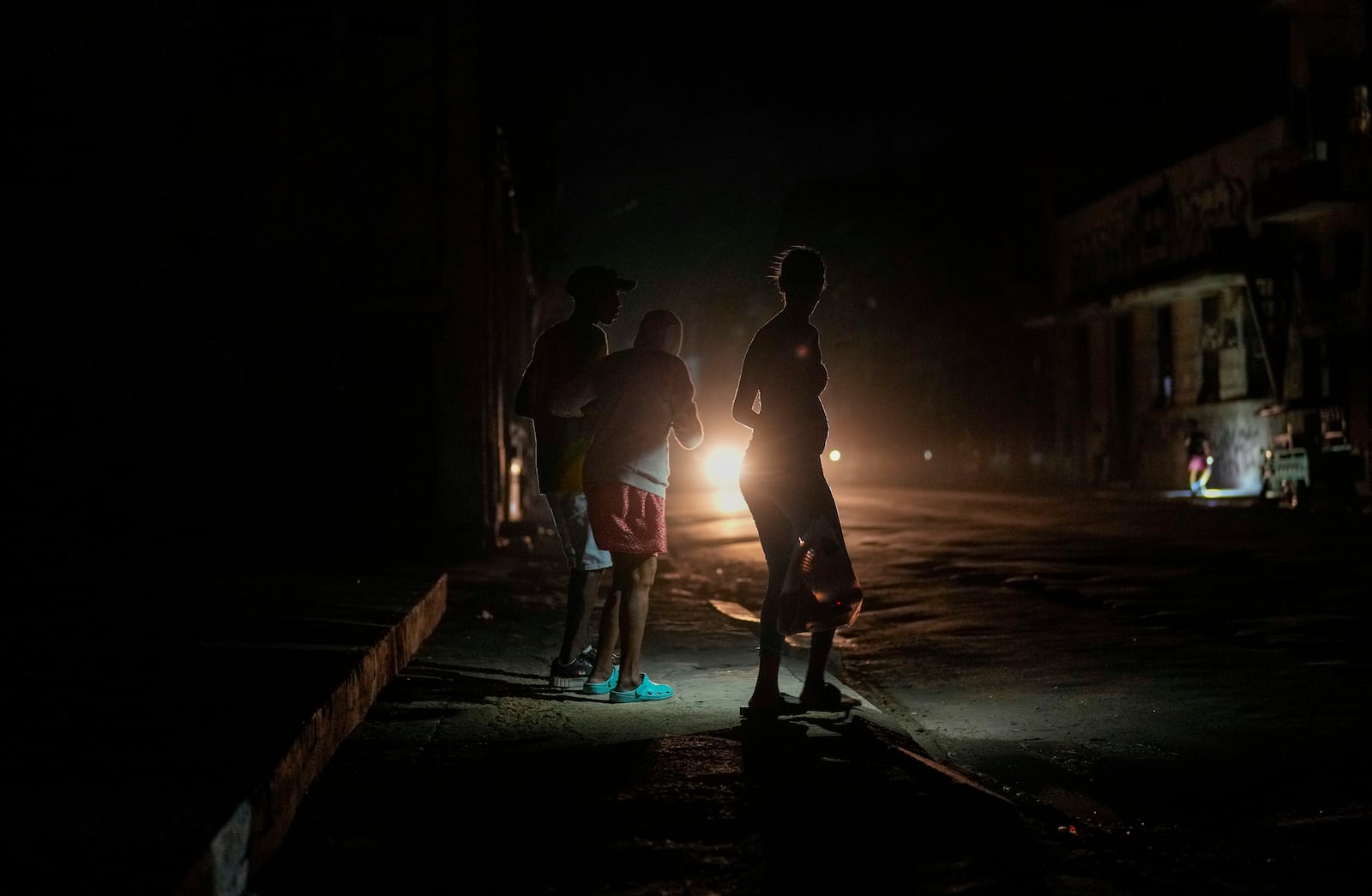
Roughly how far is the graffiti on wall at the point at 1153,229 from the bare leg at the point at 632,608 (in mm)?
25334

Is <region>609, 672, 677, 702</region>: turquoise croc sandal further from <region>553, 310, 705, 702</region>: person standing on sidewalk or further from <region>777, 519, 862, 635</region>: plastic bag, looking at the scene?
<region>777, 519, 862, 635</region>: plastic bag

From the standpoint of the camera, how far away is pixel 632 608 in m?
5.55

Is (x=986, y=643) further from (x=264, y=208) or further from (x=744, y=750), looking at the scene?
(x=264, y=208)

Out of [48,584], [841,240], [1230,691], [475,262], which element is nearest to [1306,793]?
[1230,691]

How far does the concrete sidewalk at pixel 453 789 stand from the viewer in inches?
120

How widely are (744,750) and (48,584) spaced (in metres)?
7.75

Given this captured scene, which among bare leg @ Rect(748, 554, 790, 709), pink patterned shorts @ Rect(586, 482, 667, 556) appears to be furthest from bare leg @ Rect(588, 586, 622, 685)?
bare leg @ Rect(748, 554, 790, 709)

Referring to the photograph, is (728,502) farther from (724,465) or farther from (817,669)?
(817,669)

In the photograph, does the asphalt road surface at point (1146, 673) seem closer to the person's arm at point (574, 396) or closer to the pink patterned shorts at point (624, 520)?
the pink patterned shorts at point (624, 520)

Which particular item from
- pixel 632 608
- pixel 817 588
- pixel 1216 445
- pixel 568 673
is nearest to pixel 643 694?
pixel 632 608

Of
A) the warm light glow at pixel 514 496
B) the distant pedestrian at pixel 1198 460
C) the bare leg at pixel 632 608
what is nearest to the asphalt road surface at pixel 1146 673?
the bare leg at pixel 632 608

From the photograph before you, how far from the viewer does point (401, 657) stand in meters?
6.66

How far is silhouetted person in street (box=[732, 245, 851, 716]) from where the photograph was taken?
5066mm

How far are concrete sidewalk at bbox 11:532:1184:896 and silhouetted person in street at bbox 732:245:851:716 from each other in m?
0.30
